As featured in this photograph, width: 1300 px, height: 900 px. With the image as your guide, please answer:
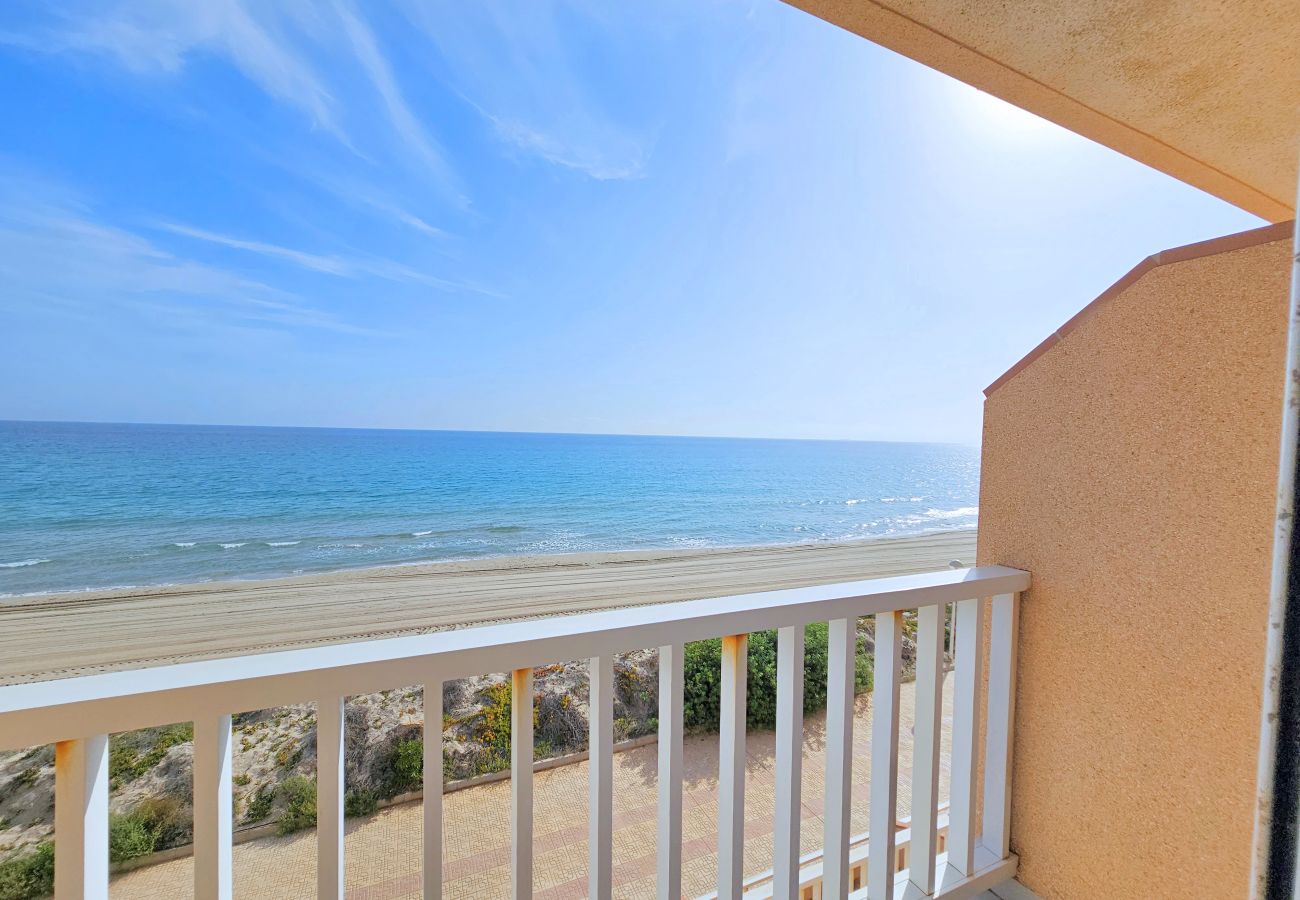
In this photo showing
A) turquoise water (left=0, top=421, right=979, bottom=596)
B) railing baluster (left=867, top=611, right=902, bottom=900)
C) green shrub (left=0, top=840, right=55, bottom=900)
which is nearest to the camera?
railing baluster (left=867, top=611, right=902, bottom=900)

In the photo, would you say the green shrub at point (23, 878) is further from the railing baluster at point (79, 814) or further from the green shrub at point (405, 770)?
the railing baluster at point (79, 814)

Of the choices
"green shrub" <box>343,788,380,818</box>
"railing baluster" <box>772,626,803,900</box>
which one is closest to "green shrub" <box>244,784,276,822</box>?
"green shrub" <box>343,788,380,818</box>

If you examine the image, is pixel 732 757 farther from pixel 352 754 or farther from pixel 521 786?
pixel 352 754

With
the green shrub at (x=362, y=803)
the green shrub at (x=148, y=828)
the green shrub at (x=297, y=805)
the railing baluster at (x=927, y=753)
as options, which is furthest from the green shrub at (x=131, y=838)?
the railing baluster at (x=927, y=753)

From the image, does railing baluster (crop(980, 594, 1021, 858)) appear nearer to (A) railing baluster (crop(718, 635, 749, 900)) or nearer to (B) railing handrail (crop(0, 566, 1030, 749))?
(B) railing handrail (crop(0, 566, 1030, 749))

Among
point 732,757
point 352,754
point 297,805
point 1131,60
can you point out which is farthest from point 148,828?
point 1131,60

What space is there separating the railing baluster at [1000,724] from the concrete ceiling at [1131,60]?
3.91 feet

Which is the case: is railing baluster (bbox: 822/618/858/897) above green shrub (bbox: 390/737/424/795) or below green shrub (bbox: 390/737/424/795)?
above

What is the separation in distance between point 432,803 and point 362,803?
10.2 feet

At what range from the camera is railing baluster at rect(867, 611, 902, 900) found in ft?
3.85

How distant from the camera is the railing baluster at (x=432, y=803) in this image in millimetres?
849

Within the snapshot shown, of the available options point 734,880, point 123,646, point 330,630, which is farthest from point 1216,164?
point 123,646

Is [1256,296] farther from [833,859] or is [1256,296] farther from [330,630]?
[330,630]

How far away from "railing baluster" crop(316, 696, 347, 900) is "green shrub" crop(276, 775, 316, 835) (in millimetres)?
3133
